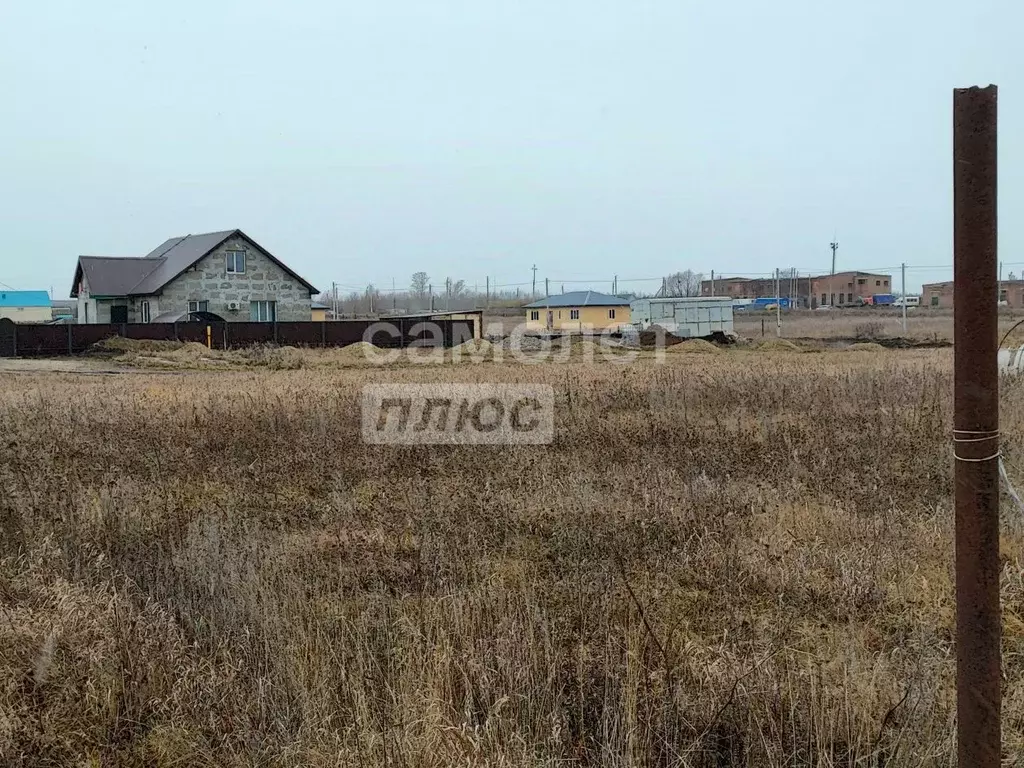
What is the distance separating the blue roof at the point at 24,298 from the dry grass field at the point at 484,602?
7246cm

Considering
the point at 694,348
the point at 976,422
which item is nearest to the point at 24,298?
the point at 694,348

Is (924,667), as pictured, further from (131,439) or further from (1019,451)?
(131,439)

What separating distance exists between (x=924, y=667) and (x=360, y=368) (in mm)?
18750

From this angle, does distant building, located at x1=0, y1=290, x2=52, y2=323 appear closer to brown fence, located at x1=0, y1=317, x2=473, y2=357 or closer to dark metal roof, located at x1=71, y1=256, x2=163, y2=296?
dark metal roof, located at x1=71, y1=256, x2=163, y2=296

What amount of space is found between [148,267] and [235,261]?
4.94 meters

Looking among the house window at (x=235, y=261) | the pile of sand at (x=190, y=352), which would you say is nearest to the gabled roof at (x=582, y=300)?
the house window at (x=235, y=261)

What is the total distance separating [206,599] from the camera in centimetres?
395

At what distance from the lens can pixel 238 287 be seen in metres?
35.2

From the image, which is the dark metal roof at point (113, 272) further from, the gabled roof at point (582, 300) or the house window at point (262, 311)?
the gabled roof at point (582, 300)

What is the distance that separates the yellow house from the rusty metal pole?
134ft

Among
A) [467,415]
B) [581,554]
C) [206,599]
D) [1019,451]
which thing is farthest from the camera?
[467,415]

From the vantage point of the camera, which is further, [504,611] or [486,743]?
[504,611]

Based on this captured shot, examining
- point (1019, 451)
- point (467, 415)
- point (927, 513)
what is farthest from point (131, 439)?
point (1019, 451)

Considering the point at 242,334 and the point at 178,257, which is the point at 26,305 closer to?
the point at 178,257
